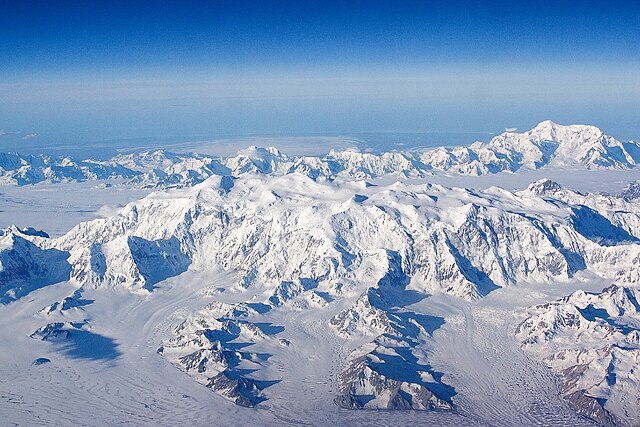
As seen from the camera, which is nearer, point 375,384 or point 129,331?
point 375,384

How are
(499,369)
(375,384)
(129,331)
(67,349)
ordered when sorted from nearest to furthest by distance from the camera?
(375,384) → (499,369) → (67,349) → (129,331)

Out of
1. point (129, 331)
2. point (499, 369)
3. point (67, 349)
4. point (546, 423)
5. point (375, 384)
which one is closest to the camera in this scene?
point (546, 423)

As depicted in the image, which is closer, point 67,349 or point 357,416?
point 357,416

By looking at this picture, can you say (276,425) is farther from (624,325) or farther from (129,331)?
(624,325)

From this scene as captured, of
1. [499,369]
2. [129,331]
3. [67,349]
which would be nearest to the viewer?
[499,369]

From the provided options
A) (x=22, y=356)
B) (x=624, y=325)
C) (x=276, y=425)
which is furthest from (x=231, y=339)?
(x=624, y=325)

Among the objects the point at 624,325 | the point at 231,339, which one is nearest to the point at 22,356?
the point at 231,339

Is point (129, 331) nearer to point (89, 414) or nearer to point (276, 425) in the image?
point (89, 414)

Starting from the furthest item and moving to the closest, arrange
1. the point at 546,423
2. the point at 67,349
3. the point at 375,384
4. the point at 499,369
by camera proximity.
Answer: the point at 67,349 → the point at 499,369 → the point at 375,384 → the point at 546,423
